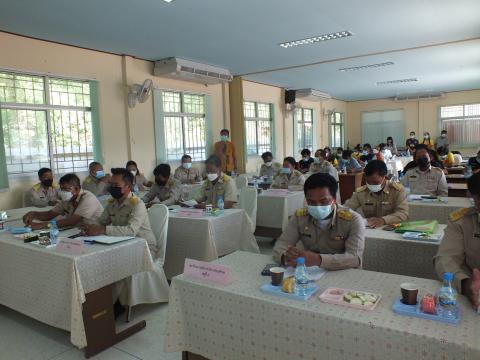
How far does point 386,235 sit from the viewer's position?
257 centimetres

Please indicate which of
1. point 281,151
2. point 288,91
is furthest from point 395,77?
point 281,151

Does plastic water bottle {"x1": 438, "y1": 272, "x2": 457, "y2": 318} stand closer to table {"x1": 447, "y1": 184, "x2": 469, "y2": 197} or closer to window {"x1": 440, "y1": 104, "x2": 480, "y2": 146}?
table {"x1": 447, "y1": 184, "x2": 469, "y2": 197}

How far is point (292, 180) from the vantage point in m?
5.80

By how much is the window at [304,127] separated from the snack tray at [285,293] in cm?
1070

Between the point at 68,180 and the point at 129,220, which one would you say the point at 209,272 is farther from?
the point at 68,180

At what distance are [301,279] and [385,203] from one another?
66.7 inches

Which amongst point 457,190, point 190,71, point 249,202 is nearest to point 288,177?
point 249,202

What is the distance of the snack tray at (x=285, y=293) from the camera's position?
5.23 feet

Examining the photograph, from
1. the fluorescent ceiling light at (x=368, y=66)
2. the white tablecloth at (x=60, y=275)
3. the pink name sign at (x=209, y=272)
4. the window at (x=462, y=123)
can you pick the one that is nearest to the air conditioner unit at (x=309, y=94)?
the fluorescent ceiling light at (x=368, y=66)

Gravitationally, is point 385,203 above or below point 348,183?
above

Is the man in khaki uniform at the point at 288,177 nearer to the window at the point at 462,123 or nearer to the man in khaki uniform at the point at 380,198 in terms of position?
the man in khaki uniform at the point at 380,198

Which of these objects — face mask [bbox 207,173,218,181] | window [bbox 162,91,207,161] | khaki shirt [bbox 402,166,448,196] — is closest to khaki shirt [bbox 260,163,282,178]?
window [bbox 162,91,207,161]

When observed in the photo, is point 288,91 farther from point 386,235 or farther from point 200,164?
point 386,235

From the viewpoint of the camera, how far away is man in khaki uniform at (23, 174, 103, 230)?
3.30 metres
